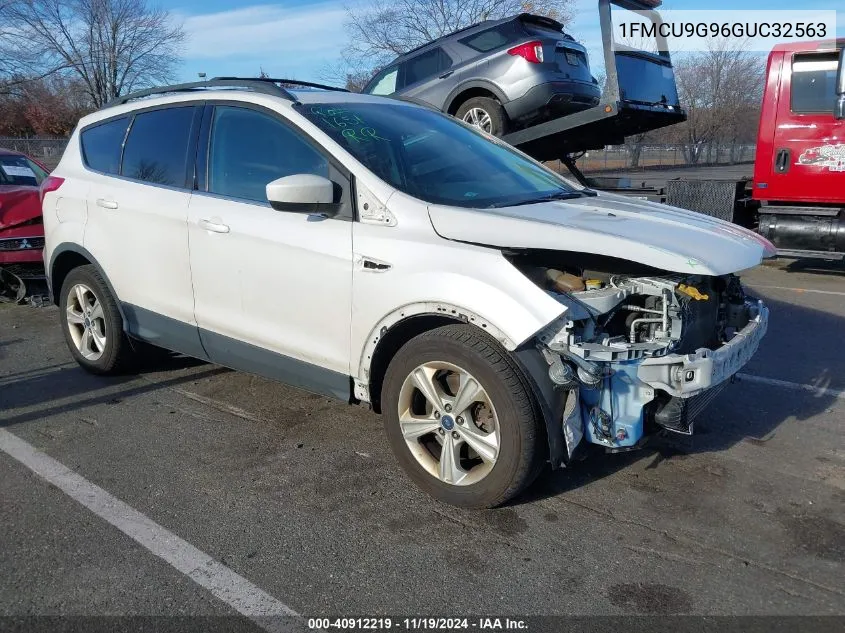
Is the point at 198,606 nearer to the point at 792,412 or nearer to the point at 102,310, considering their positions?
the point at 102,310

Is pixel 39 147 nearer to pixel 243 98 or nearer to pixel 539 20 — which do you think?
pixel 539 20

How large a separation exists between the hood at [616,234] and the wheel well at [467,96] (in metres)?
5.59

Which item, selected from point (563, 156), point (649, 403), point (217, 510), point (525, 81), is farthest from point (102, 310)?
point (563, 156)

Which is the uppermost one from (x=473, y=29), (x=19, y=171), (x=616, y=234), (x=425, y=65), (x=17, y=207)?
(x=473, y=29)

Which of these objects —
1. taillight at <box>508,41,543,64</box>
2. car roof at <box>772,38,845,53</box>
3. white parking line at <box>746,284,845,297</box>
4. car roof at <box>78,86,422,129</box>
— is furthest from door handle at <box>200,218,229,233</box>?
car roof at <box>772,38,845,53</box>

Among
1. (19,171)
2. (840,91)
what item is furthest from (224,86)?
(840,91)

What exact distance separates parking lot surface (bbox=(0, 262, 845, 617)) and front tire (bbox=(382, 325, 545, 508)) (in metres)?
0.18

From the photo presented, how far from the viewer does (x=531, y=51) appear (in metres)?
8.43

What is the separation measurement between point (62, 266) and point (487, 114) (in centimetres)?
531

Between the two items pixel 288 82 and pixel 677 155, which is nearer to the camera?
pixel 288 82

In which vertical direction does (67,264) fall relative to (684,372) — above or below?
above

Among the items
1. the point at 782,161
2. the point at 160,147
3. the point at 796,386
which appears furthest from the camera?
the point at 782,161

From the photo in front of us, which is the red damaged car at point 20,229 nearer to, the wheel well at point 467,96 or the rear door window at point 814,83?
the wheel well at point 467,96

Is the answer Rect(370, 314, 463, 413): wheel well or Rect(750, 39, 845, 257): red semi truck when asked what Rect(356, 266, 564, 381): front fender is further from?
Rect(750, 39, 845, 257): red semi truck
